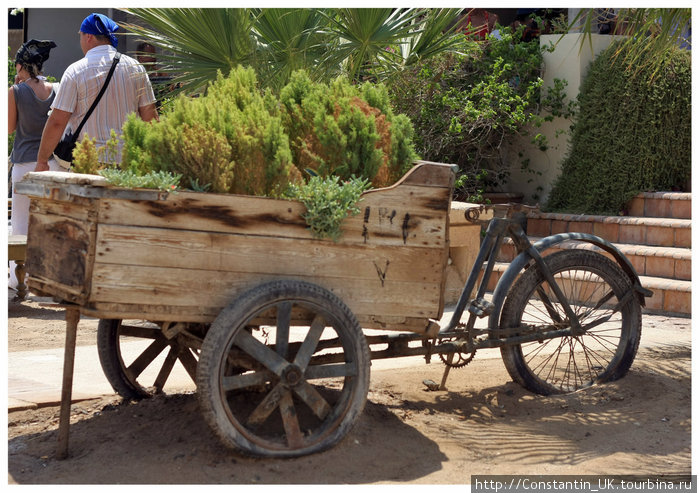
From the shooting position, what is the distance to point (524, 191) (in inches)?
393

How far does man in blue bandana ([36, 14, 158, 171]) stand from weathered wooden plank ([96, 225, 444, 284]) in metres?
2.67

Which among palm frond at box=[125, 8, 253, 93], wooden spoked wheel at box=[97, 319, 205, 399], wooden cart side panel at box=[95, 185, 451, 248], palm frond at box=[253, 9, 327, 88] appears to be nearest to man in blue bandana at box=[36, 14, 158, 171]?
palm frond at box=[125, 8, 253, 93]

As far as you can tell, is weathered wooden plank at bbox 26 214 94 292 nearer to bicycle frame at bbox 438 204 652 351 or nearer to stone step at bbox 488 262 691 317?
bicycle frame at bbox 438 204 652 351

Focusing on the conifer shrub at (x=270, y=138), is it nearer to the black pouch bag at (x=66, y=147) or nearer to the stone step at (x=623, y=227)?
the black pouch bag at (x=66, y=147)

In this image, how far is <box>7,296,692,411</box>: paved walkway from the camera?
4.48 m

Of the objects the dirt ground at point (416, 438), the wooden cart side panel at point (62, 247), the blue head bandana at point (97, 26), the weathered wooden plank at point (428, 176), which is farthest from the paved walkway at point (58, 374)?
the blue head bandana at point (97, 26)

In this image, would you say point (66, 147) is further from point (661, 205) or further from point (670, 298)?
point (661, 205)

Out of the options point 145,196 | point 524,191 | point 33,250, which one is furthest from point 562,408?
point 524,191

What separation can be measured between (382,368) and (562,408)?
1133 millimetres

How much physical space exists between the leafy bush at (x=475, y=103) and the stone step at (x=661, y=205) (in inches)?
52.9

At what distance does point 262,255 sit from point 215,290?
0.24m

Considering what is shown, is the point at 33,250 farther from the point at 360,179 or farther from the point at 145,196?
the point at 360,179

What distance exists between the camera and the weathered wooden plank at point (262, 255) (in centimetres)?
340

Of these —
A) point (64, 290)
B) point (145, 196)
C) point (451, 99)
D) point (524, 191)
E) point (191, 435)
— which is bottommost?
point (191, 435)
